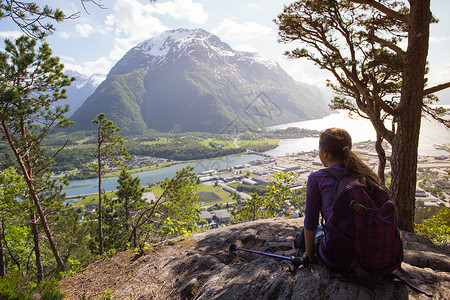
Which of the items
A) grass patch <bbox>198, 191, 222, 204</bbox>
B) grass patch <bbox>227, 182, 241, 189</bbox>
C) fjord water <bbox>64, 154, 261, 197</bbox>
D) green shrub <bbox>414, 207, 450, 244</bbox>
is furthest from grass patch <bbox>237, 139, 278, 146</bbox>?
green shrub <bbox>414, 207, 450, 244</bbox>

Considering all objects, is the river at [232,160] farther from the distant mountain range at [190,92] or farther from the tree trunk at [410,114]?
the tree trunk at [410,114]

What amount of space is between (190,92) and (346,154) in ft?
483

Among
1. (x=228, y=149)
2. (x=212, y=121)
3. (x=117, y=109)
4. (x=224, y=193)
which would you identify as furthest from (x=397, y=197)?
(x=117, y=109)

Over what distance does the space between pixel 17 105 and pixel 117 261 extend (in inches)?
187

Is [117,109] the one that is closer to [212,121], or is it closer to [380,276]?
[212,121]

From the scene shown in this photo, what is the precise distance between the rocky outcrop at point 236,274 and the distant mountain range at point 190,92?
72161 millimetres

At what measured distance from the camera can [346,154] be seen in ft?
6.13

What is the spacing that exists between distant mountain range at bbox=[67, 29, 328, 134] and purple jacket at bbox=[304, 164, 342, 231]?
73.9 m

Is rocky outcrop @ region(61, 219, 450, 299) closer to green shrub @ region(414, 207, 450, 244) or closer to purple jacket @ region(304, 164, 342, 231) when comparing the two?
purple jacket @ region(304, 164, 342, 231)

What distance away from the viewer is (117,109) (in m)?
126

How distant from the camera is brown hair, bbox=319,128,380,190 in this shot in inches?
69.5

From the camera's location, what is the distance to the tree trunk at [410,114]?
12.2 ft

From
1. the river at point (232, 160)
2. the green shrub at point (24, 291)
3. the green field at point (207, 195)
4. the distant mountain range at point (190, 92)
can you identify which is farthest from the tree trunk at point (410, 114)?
the distant mountain range at point (190, 92)

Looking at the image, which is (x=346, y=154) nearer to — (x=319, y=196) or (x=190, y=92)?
(x=319, y=196)
